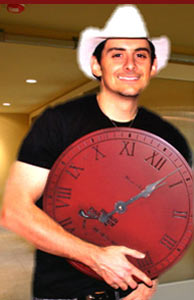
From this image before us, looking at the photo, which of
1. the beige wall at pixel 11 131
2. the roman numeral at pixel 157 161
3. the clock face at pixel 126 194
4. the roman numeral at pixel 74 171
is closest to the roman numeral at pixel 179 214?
the clock face at pixel 126 194

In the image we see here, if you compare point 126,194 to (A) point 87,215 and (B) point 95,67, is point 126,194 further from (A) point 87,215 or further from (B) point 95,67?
(B) point 95,67

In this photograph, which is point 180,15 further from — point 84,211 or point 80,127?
point 84,211

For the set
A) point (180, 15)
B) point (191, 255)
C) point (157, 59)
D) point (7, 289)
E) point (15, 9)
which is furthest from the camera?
point (7, 289)

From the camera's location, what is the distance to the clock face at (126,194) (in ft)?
2.71

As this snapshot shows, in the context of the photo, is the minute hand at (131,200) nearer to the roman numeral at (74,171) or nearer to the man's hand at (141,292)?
the roman numeral at (74,171)

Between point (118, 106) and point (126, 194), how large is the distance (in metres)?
0.22

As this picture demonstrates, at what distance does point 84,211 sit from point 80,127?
0.66 ft

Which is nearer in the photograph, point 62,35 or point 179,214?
point 179,214

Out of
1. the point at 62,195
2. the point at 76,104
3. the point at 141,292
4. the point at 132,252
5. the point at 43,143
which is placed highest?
the point at 76,104

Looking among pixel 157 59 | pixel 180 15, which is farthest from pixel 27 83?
pixel 157 59

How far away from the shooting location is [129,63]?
838mm

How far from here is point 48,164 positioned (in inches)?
32.1

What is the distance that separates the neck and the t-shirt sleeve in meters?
0.13

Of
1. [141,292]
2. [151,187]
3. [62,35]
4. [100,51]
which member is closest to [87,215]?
[151,187]
